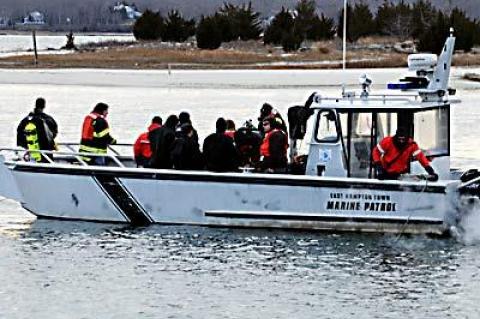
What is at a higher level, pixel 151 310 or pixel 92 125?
pixel 92 125

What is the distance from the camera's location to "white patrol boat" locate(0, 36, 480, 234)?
15.6m

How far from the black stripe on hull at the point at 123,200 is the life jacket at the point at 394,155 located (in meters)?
2.97

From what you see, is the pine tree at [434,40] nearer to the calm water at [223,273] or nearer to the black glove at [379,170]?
the calm water at [223,273]

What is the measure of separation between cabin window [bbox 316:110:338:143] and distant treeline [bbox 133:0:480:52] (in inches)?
2149

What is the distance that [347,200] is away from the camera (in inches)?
616

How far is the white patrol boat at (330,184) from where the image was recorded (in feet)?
51.1

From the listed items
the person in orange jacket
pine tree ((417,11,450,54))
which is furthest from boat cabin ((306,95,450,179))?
pine tree ((417,11,450,54))

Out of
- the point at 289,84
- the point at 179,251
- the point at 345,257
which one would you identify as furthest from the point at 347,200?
the point at 289,84

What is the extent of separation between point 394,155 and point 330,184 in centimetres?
79

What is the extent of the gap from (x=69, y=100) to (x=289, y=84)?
1085 centimetres

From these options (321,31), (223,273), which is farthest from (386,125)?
(321,31)

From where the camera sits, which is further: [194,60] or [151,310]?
[194,60]

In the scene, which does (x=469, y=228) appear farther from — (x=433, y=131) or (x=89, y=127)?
(x=89, y=127)

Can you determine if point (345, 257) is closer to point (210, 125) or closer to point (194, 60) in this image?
point (210, 125)
